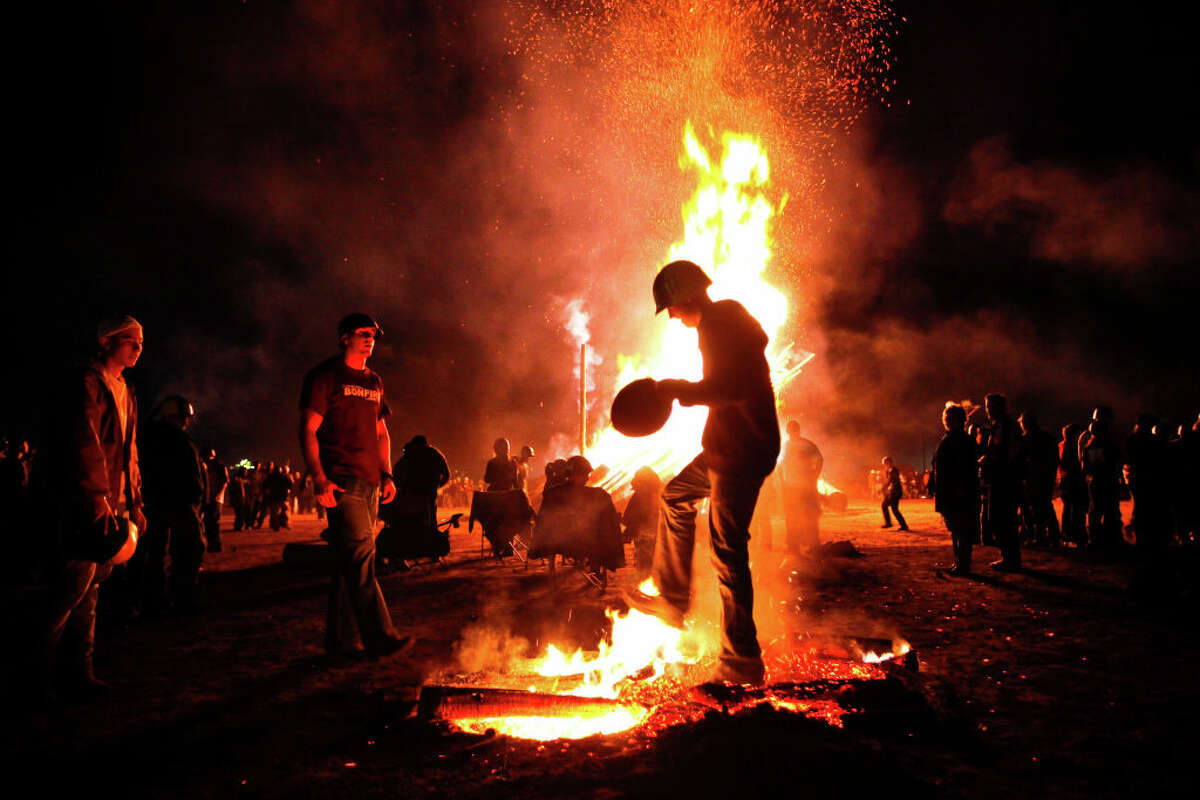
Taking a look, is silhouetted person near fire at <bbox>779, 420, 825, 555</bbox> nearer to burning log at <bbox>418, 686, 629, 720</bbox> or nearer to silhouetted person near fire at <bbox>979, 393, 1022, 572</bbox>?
silhouetted person near fire at <bbox>979, 393, 1022, 572</bbox>

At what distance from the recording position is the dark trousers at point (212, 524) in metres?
11.4

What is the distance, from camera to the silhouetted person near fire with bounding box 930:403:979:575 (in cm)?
727

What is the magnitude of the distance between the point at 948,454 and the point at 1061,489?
4.53m

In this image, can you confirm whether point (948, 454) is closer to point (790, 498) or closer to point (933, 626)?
point (790, 498)

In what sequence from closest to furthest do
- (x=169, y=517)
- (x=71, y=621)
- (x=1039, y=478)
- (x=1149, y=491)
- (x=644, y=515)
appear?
(x=71, y=621)
(x=169, y=517)
(x=644, y=515)
(x=1149, y=491)
(x=1039, y=478)

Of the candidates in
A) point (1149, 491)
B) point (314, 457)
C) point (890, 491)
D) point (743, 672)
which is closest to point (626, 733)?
point (743, 672)

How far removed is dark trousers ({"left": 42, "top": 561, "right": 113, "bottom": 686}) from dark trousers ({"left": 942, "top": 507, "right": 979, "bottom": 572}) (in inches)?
323

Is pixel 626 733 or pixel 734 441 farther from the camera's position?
pixel 734 441

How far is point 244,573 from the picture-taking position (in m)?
8.70

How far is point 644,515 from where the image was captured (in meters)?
7.39

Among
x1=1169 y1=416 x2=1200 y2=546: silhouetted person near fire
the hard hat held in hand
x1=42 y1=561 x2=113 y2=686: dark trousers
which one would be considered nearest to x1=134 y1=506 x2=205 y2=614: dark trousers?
x1=42 y1=561 x2=113 y2=686: dark trousers

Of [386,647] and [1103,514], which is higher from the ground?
[1103,514]

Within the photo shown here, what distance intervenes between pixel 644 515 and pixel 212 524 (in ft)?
30.3

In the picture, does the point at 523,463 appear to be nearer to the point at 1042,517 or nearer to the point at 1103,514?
the point at 1042,517
